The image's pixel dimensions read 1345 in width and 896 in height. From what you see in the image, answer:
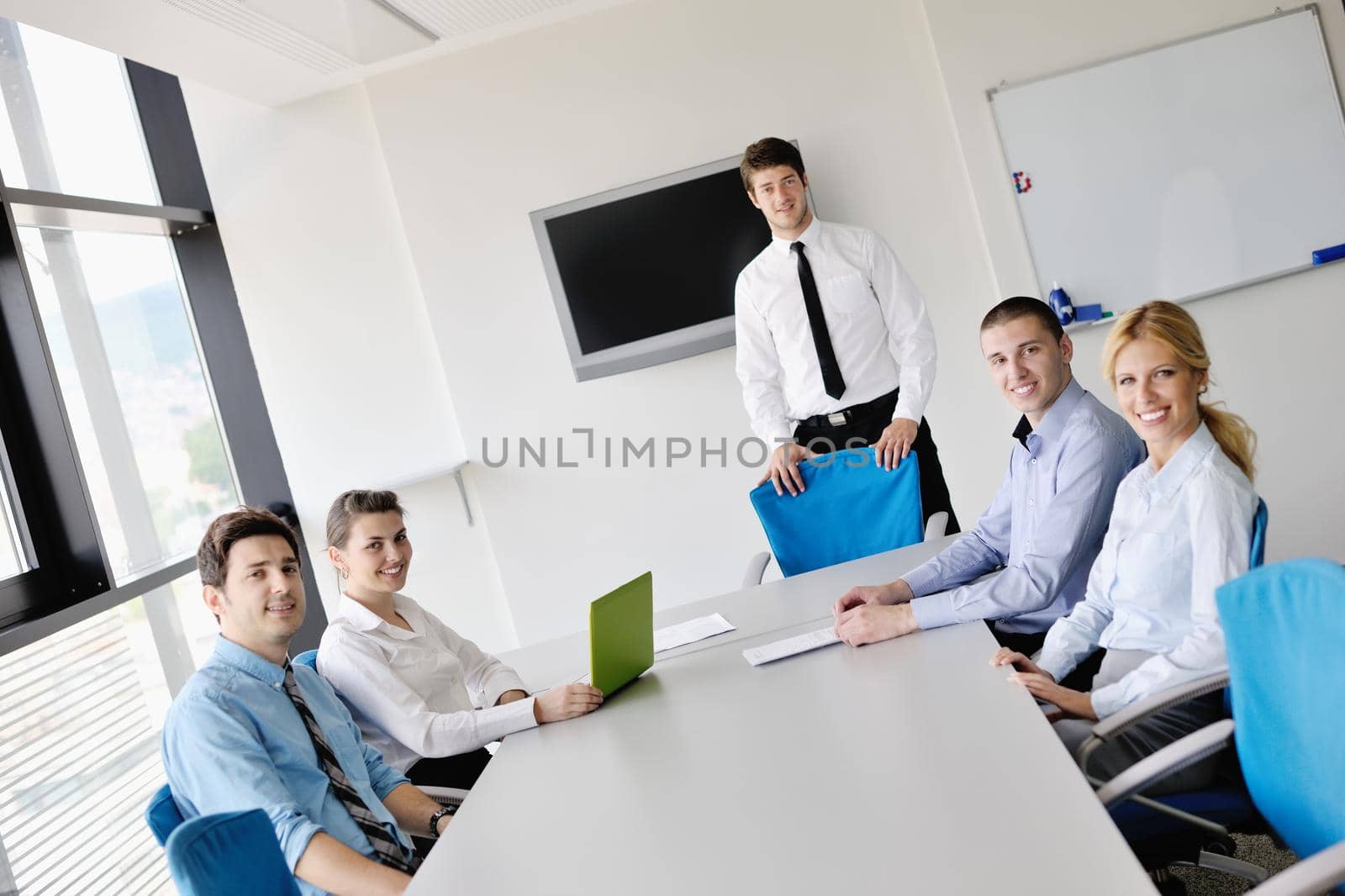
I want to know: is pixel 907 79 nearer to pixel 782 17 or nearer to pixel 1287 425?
pixel 782 17

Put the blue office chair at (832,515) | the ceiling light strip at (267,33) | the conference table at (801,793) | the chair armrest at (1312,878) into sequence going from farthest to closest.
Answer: the ceiling light strip at (267,33)
the blue office chair at (832,515)
the conference table at (801,793)
the chair armrest at (1312,878)

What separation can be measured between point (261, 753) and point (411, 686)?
691mm

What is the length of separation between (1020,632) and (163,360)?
3.76m

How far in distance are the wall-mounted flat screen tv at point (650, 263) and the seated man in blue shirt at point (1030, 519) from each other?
7.18ft

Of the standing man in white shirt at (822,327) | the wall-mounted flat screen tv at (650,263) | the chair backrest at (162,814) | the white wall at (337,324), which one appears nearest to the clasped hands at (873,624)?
the chair backrest at (162,814)

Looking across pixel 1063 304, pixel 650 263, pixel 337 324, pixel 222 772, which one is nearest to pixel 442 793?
pixel 222 772

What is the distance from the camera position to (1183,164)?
459 centimetres

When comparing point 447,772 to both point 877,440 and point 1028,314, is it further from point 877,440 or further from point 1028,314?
point 877,440

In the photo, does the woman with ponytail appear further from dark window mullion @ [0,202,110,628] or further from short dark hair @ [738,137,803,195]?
dark window mullion @ [0,202,110,628]

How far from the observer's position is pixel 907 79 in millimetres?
4719

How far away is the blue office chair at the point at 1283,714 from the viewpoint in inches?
58.4

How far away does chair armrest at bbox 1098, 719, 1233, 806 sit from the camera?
1.64 metres

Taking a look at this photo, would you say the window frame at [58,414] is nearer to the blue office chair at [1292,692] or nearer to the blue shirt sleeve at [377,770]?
the blue shirt sleeve at [377,770]

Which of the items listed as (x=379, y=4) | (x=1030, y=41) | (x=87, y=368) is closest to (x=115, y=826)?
(x=87, y=368)
